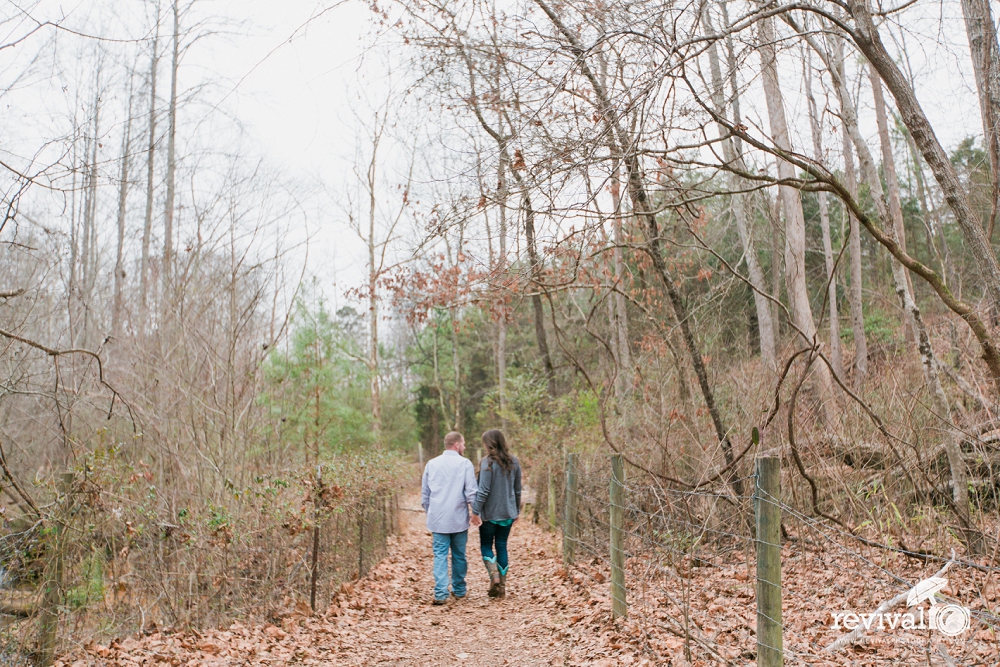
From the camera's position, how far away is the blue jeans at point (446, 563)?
7.91 meters

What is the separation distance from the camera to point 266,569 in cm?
685

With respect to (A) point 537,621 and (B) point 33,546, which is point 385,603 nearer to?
(A) point 537,621

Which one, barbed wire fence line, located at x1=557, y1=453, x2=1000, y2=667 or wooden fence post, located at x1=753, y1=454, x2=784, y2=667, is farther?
barbed wire fence line, located at x1=557, y1=453, x2=1000, y2=667

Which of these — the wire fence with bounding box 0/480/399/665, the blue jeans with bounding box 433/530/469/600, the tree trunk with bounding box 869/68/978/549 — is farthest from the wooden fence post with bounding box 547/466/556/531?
the tree trunk with bounding box 869/68/978/549

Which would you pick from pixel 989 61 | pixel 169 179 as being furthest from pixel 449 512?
pixel 169 179

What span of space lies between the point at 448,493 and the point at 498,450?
739mm

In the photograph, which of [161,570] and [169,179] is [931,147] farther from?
[169,179]

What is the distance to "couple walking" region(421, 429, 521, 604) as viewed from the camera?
7941 mm

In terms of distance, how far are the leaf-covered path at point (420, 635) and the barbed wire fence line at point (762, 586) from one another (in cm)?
29

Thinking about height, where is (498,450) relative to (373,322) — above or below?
below

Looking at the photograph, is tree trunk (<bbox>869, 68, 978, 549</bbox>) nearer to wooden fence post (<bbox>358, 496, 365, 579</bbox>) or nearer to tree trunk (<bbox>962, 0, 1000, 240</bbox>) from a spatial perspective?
tree trunk (<bbox>962, 0, 1000, 240</bbox>)

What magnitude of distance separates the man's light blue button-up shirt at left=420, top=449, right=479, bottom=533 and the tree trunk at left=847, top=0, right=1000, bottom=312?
527 centimetres

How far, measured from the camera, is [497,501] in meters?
7.96

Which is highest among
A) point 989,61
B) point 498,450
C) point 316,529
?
point 989,61
